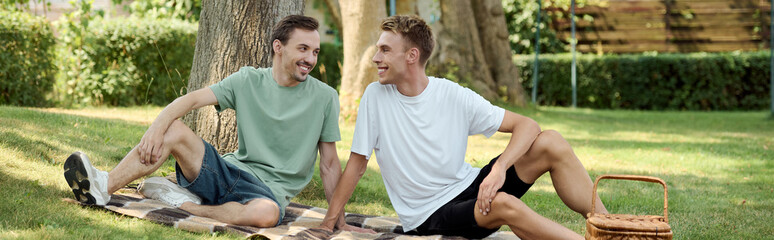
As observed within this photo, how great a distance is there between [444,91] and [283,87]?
0.96 meters

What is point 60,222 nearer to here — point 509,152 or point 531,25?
point 509,152

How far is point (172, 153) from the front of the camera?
4.11m

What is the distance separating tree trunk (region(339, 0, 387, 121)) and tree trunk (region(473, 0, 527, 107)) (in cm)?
585

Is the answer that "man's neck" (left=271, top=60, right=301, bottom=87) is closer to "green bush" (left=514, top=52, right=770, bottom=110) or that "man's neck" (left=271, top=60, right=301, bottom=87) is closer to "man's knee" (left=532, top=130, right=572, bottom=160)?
"man's knee" (left=532, top=130, right=572, bottom=160)

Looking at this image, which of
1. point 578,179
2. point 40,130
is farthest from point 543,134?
point 40,130

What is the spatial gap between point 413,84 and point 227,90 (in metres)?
1.07

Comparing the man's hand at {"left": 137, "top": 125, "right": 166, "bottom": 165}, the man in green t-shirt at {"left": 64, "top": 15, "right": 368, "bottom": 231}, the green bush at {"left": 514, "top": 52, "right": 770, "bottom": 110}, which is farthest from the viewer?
the green bush at {"left": 514, "top": 52, "right": 770, "bottom": 110}

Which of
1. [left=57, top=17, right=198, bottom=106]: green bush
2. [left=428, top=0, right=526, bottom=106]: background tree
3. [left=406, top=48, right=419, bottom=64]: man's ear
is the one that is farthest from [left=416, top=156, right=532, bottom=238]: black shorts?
[left=428, top=0, right=526, bottom=106]: background tree

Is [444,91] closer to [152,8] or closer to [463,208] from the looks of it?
[463,208]

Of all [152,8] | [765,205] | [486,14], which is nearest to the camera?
[765,205]

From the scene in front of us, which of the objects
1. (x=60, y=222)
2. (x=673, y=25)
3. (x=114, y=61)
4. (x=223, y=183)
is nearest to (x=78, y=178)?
(x=60, y=222)

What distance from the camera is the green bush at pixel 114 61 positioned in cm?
1077

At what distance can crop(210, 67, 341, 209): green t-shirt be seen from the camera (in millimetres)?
4328

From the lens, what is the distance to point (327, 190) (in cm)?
435
